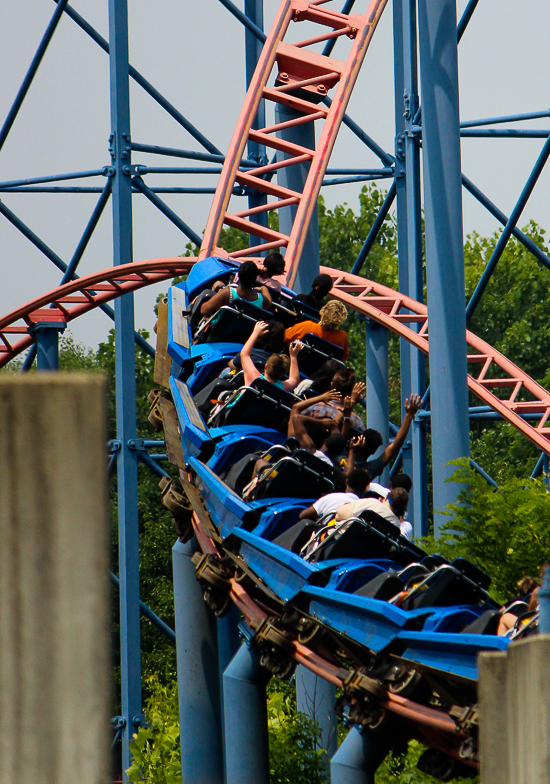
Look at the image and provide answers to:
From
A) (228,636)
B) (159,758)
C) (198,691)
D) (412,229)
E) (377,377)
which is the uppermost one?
(412,229)

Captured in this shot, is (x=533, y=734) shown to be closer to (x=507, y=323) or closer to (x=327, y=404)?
(x=327, y=404)

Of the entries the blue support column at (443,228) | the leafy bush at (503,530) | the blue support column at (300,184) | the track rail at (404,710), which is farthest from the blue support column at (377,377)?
the track rail at (404,710)

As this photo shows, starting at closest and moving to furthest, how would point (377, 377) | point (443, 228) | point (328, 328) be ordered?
point (328, 328)
point (443, 228)
point (377, 377)

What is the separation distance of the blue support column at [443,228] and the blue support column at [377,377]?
452 centimetres

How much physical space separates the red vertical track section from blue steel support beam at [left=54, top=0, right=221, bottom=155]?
1456mm

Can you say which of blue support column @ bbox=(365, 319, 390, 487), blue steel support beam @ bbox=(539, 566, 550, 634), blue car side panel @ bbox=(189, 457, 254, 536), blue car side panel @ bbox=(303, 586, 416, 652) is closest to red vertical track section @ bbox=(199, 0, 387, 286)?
blue support column @ bbox=(365, 319, 390, 487)

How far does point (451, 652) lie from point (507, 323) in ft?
73.0

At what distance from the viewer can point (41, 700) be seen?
2.85 ft

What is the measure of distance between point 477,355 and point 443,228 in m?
3.70

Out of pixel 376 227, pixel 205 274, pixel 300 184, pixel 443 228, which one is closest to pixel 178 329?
pixel 205 274

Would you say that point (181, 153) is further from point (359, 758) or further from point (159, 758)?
point (359, 758)

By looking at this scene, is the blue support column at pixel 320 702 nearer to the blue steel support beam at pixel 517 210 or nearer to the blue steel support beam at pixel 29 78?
the blue steel support beam at pixel 517 210

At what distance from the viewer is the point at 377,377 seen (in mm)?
10703

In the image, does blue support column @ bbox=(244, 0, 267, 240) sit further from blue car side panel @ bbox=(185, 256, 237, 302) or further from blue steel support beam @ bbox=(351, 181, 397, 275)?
blue car side panel @ bbox=(185, 256, 237, 302)
